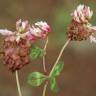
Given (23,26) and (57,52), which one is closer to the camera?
(23,26)

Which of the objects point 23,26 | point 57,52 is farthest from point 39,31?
point 57,52

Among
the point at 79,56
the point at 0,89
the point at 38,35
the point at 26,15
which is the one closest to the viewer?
the point at 38,35

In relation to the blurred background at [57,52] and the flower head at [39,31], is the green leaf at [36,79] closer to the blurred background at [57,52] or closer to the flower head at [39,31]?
the flower head at [39,31]

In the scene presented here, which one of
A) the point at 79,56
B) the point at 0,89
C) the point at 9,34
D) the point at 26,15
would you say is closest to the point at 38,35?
the point at 9,34

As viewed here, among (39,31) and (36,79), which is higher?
(39,31)

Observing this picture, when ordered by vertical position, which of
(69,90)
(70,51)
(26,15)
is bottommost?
(69,90)

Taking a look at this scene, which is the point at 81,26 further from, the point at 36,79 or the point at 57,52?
the point at 57,52

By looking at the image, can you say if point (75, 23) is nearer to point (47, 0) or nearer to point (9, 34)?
point (9, 34)
